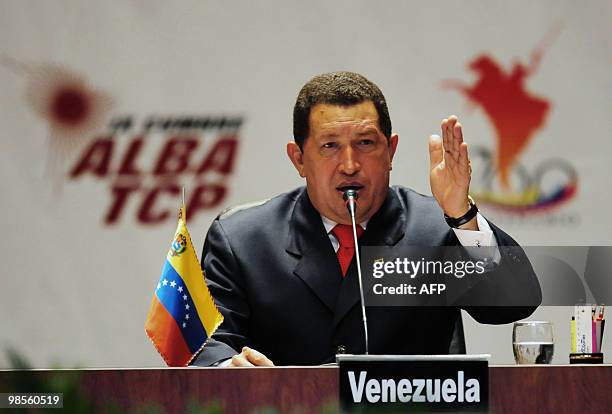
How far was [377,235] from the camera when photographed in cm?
269

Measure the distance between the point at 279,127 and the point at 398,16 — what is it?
68 centimetres

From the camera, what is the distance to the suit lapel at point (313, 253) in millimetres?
2600

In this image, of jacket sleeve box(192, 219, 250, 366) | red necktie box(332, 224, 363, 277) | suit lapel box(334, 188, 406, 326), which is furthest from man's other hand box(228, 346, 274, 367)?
red necktie box(332, 224, 363, 277)

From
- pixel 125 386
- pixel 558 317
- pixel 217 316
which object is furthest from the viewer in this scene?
pixel 558 317

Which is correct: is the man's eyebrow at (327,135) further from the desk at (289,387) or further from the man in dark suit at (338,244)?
the desk at (289,387)

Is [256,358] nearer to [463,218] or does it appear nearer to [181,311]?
[181,311]

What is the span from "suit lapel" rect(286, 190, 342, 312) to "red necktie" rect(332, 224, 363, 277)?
44 mm

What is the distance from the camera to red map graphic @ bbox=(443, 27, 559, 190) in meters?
3.84

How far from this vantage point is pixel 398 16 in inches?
153

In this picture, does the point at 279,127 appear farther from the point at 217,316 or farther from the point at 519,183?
the point at 217,316

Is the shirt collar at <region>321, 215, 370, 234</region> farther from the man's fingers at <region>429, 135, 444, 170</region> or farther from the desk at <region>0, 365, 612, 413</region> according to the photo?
the desk at <region>0, 365, 612, 413</region>

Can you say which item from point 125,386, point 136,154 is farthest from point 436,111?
point 125,386

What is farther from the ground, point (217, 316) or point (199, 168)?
point (199, 168)

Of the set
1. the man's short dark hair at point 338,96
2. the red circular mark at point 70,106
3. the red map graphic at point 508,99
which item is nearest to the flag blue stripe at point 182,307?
the man's short dark hair at point 338,96
